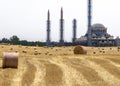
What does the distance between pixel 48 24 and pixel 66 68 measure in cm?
9827

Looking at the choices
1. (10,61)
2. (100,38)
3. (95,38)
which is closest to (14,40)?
(95,38)

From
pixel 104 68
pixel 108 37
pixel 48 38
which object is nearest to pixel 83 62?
pixel 104 68

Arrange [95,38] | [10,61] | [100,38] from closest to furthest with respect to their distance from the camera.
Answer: [10,61] < [95,38] < [100,38]

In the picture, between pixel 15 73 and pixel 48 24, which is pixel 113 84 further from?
pixel 48 24

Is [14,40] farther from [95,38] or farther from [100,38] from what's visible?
[100,38]

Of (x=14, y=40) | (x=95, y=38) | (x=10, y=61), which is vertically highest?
(x=95, y=38)

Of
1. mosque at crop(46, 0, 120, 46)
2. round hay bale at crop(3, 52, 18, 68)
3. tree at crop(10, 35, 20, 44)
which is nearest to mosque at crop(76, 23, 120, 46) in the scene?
mosque at crop(46, 0, 120, 46)

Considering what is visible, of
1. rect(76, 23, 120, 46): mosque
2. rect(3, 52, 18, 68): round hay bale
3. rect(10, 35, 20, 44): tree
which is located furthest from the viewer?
rect(76, 23, 120, 46): mosque

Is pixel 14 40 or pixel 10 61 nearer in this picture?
pixel 10 61

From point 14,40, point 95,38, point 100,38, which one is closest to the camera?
point 95,38

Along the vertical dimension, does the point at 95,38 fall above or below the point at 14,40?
above

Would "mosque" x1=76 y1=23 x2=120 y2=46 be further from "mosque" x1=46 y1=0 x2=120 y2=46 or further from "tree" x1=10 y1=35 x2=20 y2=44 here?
"tree" x1=10 y1=35 x2=20 y2=44

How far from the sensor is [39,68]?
28188mm

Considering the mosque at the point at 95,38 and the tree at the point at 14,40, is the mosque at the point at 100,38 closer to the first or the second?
the mosque at the point at 95,38
